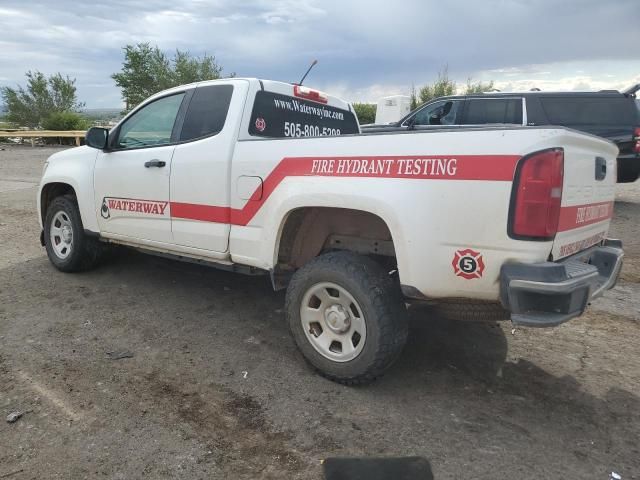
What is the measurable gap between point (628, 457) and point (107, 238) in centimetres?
447

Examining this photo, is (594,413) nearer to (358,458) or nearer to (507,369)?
(507,369)

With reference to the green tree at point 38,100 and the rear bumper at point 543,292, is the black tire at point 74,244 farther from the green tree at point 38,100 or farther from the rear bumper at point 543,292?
the green tree at point 38,100

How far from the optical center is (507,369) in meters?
3.49

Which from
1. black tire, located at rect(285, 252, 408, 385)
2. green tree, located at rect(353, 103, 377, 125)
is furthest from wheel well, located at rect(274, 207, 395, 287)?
green tree, located at rect(353, 103, 377, 125)

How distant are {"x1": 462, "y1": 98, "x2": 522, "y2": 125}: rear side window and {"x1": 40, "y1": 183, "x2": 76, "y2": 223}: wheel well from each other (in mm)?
6675

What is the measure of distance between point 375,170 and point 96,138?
10.2ft

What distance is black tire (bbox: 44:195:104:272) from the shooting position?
511 centimetres

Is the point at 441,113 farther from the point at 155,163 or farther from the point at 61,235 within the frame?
the point at 61,235

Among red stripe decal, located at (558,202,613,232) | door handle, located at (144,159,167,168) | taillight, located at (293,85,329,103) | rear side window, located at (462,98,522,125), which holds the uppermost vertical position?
rear side window, located at (462,98,522,125)

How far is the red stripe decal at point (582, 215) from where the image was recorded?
2.63 meters

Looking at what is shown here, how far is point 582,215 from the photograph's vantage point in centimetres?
289

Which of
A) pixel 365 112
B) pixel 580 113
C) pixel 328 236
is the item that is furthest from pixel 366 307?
pixel 365 112

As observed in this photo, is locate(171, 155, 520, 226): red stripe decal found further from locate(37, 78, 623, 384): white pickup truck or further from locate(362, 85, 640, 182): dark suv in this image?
locate(362, 85, 640, 182): dark suv

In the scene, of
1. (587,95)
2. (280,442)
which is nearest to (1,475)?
(280,442)
